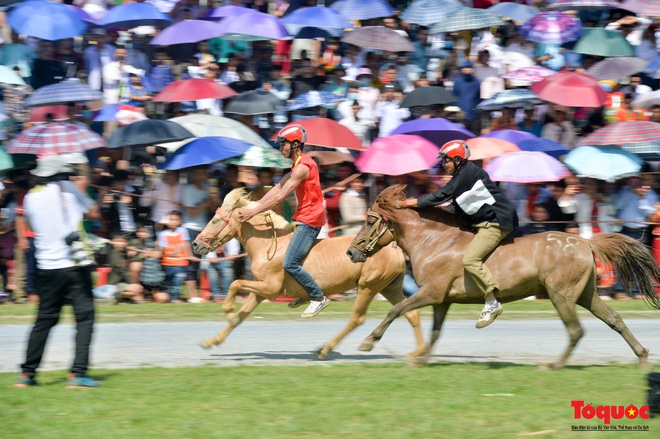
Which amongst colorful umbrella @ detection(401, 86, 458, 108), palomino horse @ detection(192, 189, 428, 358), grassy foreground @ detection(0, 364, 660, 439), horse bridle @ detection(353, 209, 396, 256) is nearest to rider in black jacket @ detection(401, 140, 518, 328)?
horse bridle @ detection(353, 209, 396, 256)

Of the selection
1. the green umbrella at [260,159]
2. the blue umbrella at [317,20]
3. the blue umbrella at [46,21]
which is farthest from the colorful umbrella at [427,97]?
the blue umbrella at [46,21]

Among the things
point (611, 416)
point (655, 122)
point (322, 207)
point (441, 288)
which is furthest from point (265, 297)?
point (655, 122)

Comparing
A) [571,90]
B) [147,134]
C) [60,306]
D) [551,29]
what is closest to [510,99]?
[571,90]

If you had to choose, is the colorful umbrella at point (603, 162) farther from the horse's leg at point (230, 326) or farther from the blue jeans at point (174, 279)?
the horse's leg at point (230, 326)

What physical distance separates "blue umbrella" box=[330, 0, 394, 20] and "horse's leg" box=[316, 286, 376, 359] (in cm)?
1011

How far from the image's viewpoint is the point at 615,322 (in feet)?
37.4

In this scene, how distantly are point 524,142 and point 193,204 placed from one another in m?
5.76

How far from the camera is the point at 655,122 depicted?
60.8 ft

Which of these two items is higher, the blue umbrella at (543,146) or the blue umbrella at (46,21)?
the blue umbrella at (46,21)

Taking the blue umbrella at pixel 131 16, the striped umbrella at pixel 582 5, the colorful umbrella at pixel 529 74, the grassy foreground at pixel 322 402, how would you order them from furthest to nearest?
the striped umbrella at pixel 582 5 → the blue umbrella at pixel 131 16 → the colorful umbrella at pixel 529 74 → the grassy foreground at pixel 322 402

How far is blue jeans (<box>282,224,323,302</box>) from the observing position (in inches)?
472

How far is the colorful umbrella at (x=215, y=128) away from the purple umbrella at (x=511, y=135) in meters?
3.95

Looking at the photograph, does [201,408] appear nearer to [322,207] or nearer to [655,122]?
[322,207]

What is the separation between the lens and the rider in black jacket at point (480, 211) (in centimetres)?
1111
